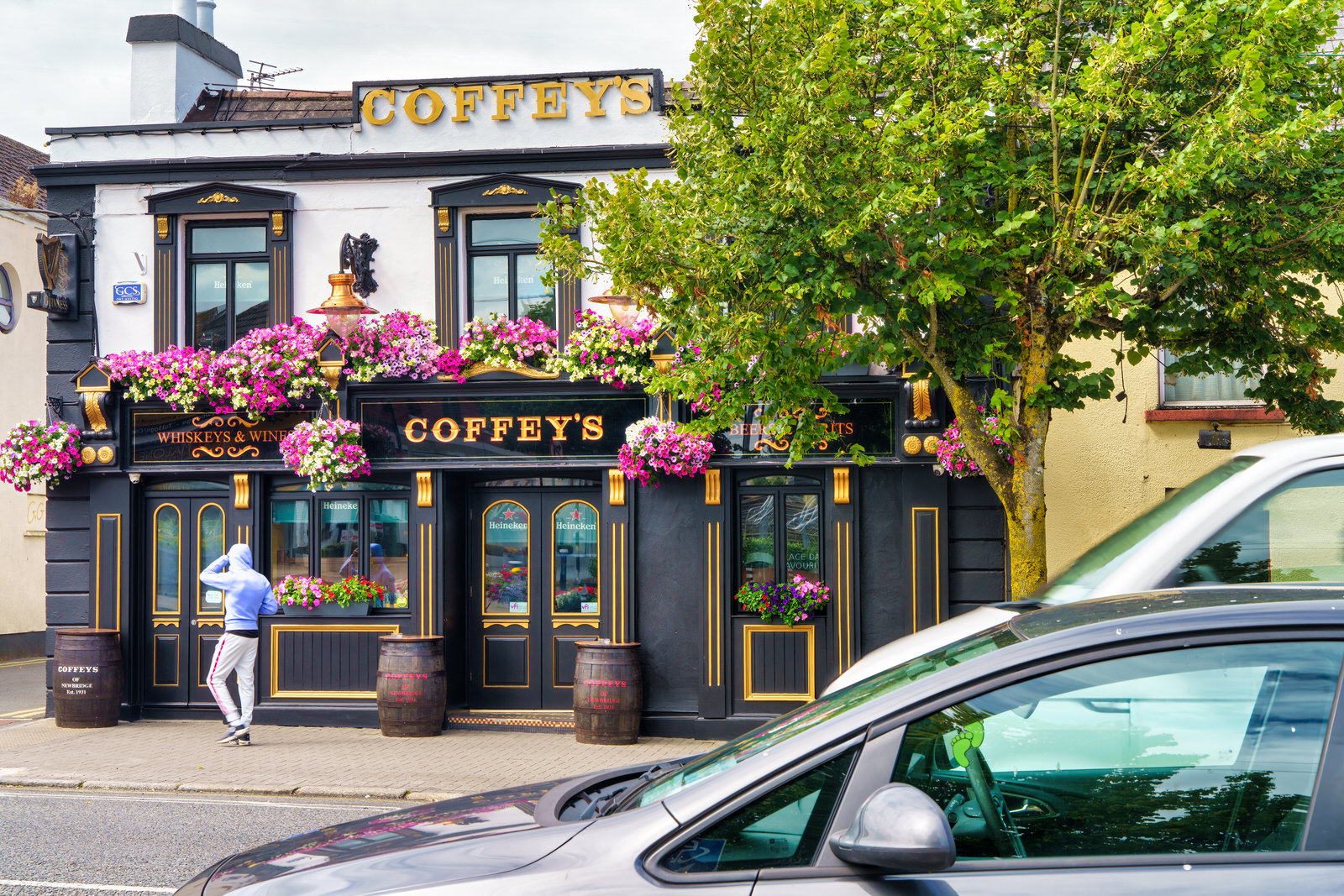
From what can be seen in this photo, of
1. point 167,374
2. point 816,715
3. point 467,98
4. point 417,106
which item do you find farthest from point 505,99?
point 816,715

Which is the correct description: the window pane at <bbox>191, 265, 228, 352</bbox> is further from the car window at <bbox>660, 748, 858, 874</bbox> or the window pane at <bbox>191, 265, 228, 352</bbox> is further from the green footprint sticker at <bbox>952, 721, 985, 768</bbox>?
the green footprint sticker at <bbox>952, 721, 985, 768</bbox>

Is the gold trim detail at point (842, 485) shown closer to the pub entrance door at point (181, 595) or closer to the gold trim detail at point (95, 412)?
the pub entrance door at point (181, 595)

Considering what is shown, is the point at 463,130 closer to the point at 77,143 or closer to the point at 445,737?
the point at 77,143

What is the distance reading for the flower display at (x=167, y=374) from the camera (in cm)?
1248

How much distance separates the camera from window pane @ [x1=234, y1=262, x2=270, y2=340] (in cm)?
1296

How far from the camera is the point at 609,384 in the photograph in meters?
12.1

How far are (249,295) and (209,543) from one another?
9.95 ft

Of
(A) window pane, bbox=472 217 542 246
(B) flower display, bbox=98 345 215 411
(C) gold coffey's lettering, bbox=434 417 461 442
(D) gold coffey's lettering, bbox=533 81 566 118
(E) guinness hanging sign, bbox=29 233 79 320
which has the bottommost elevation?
(C) gold coffey's lettering, bbox=434 417 461 442

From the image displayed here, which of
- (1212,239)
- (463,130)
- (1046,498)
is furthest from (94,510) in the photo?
(1212,239)

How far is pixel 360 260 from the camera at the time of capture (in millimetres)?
12617

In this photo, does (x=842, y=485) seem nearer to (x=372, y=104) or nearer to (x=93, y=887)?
(x=372, y=104)

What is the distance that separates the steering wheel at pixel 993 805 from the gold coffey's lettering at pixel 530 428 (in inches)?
403

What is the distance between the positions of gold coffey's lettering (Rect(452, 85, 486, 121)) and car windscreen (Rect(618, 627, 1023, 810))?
36.8ft

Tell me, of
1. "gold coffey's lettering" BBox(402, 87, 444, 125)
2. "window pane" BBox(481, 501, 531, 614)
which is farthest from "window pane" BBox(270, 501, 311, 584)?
"gold coffey's lettering" BBox(402, 87, 444, 125)
